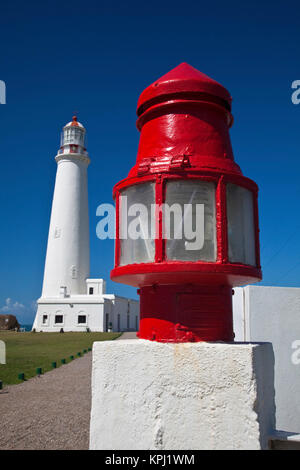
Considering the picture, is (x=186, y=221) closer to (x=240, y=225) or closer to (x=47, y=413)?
(x=240, y=225)

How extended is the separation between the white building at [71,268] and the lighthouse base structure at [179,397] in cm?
2973

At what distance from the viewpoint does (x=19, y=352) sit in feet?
54.7

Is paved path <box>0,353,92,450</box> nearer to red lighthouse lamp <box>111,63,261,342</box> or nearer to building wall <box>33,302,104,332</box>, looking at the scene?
red lighthouse lamp <box>111,63,261,342</box>

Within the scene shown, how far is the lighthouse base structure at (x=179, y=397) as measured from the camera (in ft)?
7.35

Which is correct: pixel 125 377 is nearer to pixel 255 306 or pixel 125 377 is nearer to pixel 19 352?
pixel 255 306

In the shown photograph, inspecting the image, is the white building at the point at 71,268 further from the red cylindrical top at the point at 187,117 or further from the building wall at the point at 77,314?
the red cylindrical top at the point at 187,117

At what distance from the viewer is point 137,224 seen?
2.74m

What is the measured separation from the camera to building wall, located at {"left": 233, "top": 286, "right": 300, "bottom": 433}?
455 cm

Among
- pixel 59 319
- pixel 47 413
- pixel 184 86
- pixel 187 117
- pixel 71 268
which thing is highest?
pixel 71 268

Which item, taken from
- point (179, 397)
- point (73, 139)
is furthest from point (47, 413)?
point (73, 139)

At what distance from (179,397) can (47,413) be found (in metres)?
5.84

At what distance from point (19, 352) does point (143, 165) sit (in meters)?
16.1

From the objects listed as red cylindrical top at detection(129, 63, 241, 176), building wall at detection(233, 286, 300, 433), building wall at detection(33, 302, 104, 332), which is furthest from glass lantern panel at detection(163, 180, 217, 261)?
building wall at detection(33, 302, 104, 332)
